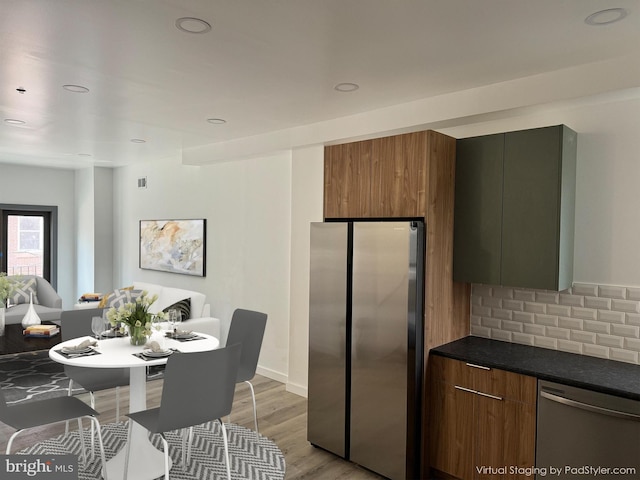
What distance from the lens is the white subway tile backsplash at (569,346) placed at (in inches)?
119

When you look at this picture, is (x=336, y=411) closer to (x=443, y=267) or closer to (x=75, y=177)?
(x=443, y=267)

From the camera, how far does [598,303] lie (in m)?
2.97

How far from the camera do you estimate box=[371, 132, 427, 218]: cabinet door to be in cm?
296

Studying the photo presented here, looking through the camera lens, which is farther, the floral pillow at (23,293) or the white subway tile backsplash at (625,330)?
the floral pillow at (23,293)

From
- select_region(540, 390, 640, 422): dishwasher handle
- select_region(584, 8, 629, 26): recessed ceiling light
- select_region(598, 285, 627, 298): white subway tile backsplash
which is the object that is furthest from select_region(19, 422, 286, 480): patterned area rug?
select_region(584, 8, 629, 26): recessed ceiling light

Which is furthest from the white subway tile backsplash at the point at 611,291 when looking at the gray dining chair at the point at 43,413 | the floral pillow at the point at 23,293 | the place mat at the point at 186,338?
the floral pillow at the point at 23,293

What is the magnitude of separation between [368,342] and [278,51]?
1874mm

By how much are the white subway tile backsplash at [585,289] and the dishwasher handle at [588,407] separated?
85 centimetres

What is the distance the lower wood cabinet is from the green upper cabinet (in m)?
0.62

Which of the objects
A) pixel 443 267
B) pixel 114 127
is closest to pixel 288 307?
pixel 443 267

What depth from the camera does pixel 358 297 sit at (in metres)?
3.12

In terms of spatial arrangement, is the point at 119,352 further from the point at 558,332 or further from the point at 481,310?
the point at 558,332

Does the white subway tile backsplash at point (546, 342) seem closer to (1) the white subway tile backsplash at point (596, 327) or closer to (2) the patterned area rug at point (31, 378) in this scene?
(1) the white subway tile backsplash at point (596, 327)

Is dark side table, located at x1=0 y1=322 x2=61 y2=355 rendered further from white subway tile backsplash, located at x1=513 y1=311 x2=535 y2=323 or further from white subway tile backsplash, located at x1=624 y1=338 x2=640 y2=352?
white subway tile backsplash, located at x1=624 y1=338 x2=640 y2=352
